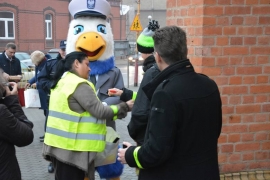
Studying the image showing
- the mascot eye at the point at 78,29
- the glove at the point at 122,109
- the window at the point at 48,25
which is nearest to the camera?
the glove at the point at 122,109

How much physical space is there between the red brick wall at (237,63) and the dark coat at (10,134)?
5.31ft

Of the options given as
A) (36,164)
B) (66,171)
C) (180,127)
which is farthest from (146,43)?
(36,164)

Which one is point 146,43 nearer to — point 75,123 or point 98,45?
point 98,45

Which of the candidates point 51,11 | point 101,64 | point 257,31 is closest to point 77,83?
point 101,64

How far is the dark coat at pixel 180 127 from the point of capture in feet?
7.21

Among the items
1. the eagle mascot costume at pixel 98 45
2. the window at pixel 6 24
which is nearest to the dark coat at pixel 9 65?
the eagle mascot costume at pixel 98 45

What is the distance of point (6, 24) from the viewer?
30.2 metres

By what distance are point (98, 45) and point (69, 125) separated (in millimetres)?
1424

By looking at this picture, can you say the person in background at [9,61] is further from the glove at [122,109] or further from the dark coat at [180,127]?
the dark coat at [180,127]

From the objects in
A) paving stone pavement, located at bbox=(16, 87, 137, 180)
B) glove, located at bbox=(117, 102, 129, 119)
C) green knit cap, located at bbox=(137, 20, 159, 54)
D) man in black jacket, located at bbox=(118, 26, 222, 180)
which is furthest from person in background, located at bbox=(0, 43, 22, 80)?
man in black jacket, located at bbox=(118, 26, 222, 180)

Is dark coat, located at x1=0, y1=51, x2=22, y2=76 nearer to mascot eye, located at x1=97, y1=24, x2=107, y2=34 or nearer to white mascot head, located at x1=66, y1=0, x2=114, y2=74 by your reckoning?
white mascot head, located at x1=66, y1=0, x2=114, y2=74

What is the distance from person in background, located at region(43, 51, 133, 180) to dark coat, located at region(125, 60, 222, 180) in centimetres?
115

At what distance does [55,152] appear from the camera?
11.5 ft

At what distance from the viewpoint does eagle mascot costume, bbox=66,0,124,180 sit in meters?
4.37
